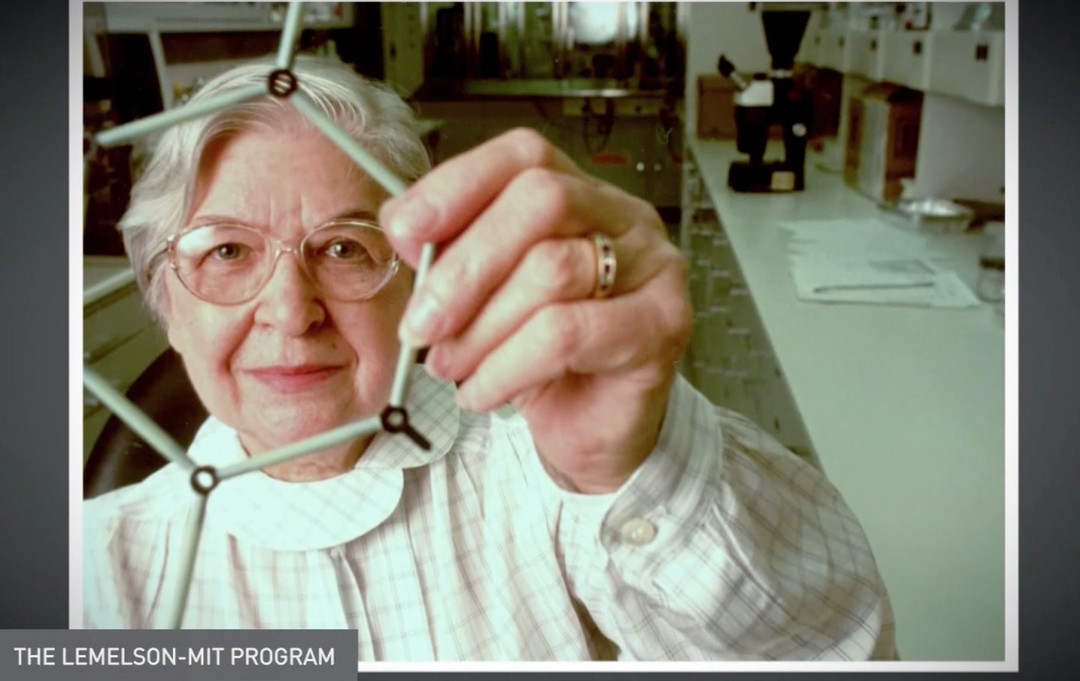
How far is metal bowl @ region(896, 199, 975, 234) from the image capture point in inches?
45.4

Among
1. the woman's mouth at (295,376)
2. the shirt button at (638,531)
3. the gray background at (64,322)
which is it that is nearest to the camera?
the shirt button at (638,531)

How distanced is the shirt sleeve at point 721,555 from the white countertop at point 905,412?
5 centimetres

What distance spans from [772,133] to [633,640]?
23.4 inches

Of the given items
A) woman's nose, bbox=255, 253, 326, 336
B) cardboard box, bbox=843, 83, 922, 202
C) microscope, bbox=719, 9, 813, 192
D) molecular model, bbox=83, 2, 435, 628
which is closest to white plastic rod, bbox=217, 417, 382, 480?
molecular model, bbox=83, 2, 435, 628

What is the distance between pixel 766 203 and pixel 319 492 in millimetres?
613

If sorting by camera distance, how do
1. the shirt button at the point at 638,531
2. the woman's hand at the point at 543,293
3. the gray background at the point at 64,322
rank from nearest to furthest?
the woman's hand at the point at 543,293 < the shirt button at the point at 638,531 < the gray background at the point at 64,322

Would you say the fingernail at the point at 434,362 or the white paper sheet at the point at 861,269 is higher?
the white paper sheet at the point at 861,269

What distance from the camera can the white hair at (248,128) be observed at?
1038 mm

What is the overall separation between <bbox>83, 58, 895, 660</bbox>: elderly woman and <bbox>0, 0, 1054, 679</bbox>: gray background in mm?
114

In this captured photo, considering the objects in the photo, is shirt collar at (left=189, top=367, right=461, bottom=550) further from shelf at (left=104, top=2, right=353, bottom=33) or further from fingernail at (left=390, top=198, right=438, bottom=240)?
shelf at (left=104, top=2, right=353, bottom=33)

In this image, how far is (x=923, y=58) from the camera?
1.28m

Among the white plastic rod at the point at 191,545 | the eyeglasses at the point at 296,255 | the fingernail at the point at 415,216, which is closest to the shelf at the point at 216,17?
the eyeglasses at the point at 296,255

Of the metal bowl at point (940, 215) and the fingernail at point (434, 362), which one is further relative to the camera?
the metal bowl at point (940, 215)

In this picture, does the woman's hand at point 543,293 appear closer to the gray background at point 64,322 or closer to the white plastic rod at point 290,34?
the white plastic rod at point 290,34
